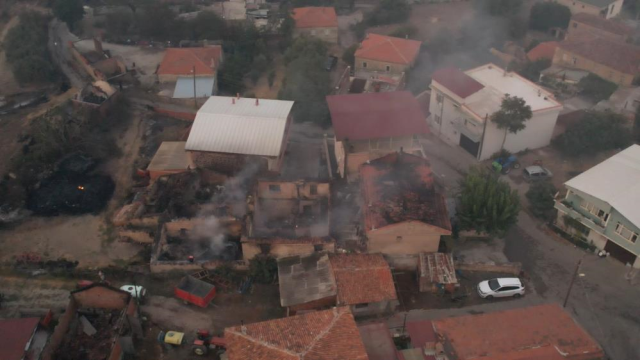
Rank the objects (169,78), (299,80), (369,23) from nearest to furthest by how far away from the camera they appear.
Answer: (299,80)
(169,78)
(369,23)

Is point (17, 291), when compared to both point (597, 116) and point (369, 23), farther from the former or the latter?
point (369, 23)

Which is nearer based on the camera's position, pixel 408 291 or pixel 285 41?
pixel 408 291

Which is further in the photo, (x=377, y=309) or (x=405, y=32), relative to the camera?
(x=405, y=32)

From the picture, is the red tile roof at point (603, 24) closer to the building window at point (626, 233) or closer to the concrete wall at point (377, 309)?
the building window at point (626, 233)

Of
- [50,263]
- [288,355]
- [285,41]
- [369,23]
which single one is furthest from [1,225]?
[369,23]

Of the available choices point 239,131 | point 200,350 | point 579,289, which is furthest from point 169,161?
point 579,289

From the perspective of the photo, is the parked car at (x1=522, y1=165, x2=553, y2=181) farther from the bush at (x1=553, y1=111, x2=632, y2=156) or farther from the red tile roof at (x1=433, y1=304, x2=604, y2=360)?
the red tile roof at (x1=433, y1=304, x2=604, y2=360)

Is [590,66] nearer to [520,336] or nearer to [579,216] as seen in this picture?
[579,216]
